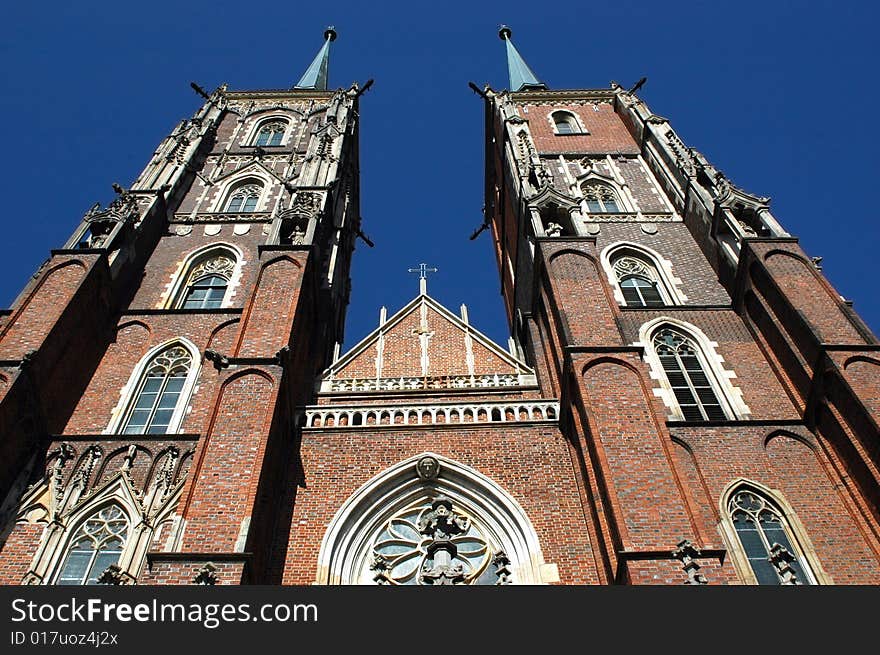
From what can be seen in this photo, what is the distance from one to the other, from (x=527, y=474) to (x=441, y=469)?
1446 millimetres

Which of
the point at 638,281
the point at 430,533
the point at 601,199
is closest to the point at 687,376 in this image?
the point at 638,281

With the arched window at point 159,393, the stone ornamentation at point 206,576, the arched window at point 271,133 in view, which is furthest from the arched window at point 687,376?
the arched window at point 271,133

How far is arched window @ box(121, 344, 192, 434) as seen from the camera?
1434cm

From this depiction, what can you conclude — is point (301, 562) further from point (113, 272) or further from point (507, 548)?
point (113, 272)

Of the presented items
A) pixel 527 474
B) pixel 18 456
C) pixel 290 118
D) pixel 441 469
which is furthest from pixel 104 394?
pixel 290 118

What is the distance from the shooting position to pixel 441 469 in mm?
13766

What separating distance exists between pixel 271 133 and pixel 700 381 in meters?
19.3

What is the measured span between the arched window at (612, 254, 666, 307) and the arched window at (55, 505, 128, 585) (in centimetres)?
1129

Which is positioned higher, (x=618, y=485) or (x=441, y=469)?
(x=441, y=469)

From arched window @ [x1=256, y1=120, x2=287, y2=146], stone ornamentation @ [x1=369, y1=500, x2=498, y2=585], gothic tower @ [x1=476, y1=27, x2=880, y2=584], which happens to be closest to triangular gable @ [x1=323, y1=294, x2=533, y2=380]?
gothic tower @ [x1=476, y1=27, x2=880, y2=584]

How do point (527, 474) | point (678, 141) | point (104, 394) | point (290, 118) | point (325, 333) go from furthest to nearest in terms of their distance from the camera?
point (290, 118), point (678, 141), point (325, 333), point (104, 394), point (527, 474)

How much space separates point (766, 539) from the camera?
11.9 meters

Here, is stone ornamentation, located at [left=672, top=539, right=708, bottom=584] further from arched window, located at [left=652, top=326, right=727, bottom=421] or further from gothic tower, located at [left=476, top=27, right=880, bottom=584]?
arched window, located at [left=652, top=326, right=727, bottom=421]

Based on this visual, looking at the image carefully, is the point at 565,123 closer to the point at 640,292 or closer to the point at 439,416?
the point at 640,292
